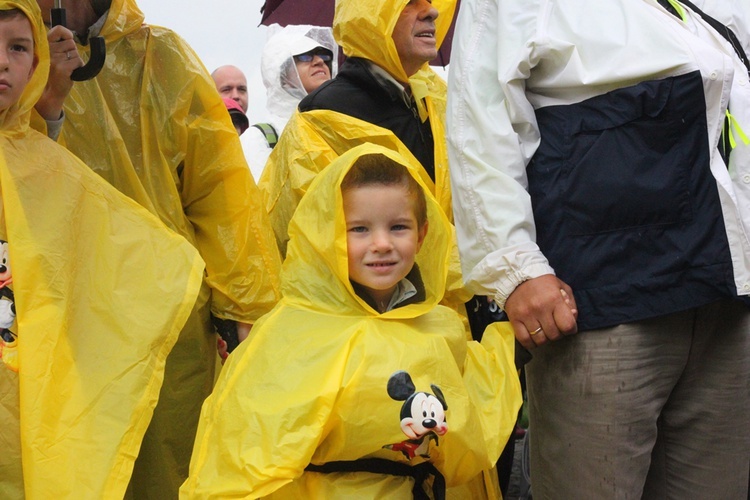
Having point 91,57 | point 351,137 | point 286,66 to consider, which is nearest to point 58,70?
point 91,57

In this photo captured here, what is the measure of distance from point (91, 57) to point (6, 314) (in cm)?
77

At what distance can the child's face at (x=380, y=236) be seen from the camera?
264 centimetres

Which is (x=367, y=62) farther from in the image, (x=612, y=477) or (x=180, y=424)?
(x=612, y=477)

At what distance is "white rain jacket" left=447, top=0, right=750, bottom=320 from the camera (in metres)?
2.46

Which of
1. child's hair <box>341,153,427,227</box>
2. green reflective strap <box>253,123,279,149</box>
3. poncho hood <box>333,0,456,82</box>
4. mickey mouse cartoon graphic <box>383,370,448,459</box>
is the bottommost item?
green reflective strap <box>253,123,279,149</box>

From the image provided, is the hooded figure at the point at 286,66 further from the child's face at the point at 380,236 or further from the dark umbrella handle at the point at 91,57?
the child's face at the point at 380,236

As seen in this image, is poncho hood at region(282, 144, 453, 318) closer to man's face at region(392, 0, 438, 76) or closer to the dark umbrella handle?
the dark umbrella handle

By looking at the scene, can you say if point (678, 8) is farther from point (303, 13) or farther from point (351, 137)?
point (303, 13)

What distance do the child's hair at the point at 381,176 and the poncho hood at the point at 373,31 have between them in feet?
3.51

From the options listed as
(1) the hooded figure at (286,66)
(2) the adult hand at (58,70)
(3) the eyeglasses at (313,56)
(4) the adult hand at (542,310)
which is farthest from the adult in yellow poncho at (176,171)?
(3) the eyeglasses at (313,56)

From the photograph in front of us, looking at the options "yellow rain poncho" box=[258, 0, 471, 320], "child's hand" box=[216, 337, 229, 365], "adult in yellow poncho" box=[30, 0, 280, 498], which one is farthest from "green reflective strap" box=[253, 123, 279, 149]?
"child's hand" box=[216, 337, 229, 365]

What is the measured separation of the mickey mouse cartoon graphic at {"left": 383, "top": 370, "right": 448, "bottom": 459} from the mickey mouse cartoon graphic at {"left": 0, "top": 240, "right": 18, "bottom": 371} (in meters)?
0.84

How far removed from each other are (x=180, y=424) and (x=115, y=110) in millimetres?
913

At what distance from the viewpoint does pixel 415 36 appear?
12.5ft
